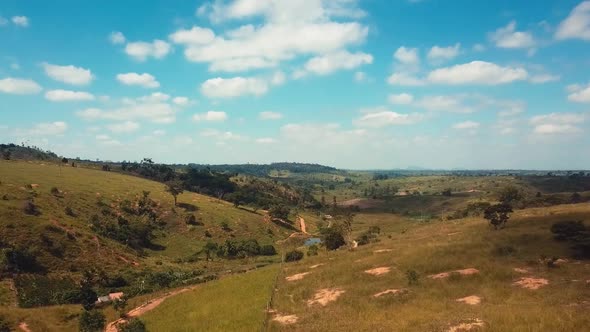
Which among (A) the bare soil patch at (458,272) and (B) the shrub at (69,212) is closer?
(A) the bare soil patch at (458,272)

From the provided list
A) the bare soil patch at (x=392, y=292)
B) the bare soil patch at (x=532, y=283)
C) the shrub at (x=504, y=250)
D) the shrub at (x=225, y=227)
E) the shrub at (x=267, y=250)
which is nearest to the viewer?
the bare soil patch at (x=532, y=283)

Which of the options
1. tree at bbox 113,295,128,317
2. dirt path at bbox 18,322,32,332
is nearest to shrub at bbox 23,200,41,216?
tree at bbox 113,295,128,317

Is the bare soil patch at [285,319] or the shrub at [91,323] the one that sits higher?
the bare soil patch at [285,319]

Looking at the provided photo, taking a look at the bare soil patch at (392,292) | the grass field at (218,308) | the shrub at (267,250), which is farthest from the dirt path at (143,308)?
the shrub at (267,250)

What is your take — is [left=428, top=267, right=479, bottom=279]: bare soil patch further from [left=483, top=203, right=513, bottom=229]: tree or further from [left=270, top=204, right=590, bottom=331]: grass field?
[left=483, top=203, right=513, bottom=229]: tree

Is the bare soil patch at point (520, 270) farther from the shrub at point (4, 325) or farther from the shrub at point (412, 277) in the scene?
the shrub at point (4, 325)

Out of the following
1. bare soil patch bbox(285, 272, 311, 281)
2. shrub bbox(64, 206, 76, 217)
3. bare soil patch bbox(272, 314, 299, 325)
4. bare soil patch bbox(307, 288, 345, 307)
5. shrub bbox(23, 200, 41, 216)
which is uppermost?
shrub bbox(23, 200, 41, 216)

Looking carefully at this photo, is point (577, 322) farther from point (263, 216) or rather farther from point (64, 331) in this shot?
point (263, 216)
